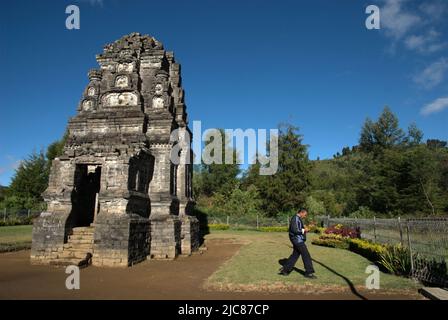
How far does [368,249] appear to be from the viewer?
12297 millimetres

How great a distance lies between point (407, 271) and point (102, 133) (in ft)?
45.9

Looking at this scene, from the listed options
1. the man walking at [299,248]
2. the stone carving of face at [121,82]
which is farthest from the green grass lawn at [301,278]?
the stone carving of face at [121,82]

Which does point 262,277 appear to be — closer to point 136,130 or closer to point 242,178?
point 136,130

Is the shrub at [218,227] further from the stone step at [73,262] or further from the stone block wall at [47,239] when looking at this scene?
the stone step at [73,262]

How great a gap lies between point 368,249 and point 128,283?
9.11m

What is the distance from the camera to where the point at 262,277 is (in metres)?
8.97

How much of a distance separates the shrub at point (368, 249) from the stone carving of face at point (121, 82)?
1374 cm

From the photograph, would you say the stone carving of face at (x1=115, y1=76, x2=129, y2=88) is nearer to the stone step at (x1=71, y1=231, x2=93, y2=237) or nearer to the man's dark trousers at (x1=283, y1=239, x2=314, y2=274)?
the stone step at (x1=71, y1=231, x2=93, y2=237)

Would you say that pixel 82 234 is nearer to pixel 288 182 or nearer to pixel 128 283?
pixel 128 283

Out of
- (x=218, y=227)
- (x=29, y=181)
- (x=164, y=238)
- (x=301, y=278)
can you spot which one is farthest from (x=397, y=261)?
(x=29, y=181)

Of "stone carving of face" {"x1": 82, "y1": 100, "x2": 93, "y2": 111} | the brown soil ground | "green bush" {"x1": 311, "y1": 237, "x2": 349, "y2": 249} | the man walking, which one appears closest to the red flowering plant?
"green bush" {"x1": 311, "y1": 237, "x2": 349, "y2": 249}

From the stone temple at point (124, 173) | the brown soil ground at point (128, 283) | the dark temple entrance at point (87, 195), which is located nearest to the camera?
the brown soil ground at point (128, 283)

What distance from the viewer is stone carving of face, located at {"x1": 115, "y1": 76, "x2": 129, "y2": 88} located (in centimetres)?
1639

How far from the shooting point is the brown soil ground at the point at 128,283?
743cm
